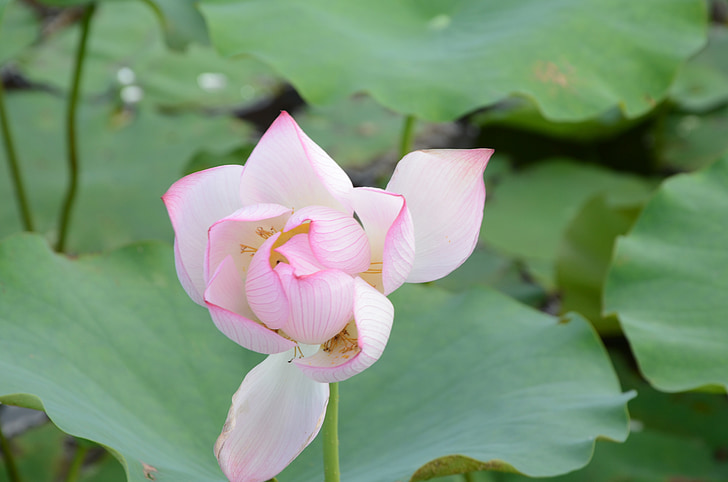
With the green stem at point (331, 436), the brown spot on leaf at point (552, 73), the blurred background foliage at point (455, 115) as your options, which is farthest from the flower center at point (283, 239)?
the brown spot on leaf at point (552, 73)

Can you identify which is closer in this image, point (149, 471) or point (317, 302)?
point (317, 302)

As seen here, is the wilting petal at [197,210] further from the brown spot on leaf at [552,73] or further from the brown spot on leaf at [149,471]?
the brown spot on leaf at [552,73]

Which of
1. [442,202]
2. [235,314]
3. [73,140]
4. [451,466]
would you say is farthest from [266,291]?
[73,140]

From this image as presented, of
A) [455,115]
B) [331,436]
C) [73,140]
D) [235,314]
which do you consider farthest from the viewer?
[73,140]

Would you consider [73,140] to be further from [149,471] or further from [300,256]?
[300,256]

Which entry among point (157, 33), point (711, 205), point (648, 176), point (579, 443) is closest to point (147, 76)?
point (157, 33)

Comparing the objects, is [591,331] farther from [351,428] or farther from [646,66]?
[646,66]
